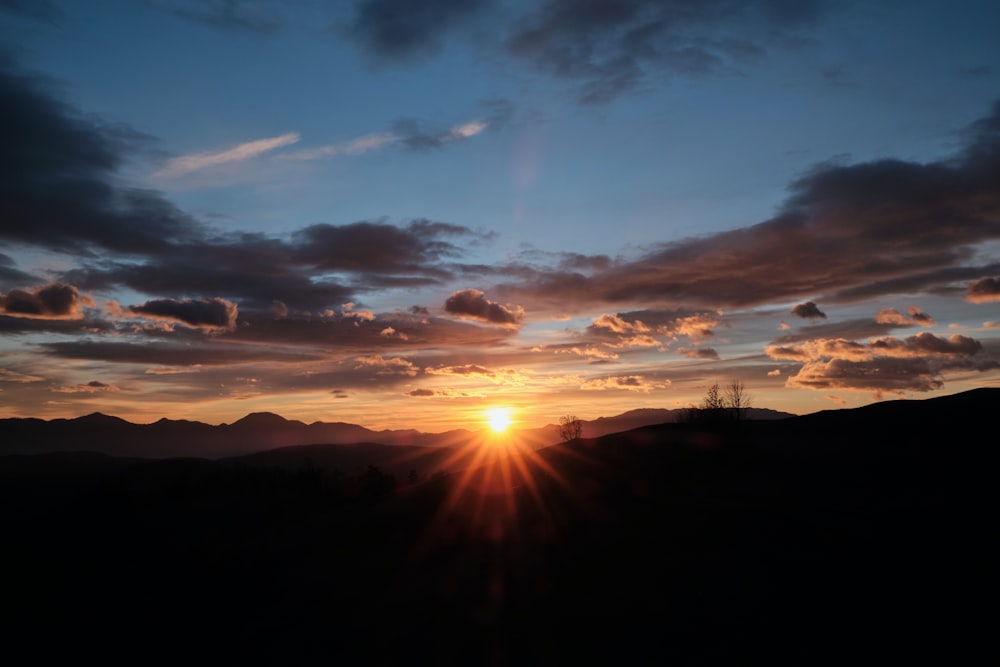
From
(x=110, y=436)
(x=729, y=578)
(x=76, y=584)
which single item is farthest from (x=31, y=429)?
(x=729, y=578)

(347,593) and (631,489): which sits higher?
(631,489)

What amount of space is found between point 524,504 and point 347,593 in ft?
21.9

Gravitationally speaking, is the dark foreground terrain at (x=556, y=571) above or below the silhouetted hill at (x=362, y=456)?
above

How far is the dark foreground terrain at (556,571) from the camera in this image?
1008 centimetres

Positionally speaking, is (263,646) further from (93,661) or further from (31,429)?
(31,429)

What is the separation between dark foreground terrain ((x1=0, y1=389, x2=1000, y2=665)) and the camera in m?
10.1

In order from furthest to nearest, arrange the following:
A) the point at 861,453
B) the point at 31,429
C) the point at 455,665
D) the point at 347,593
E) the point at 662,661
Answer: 1. the point at 31,429
2. the point at 861,453
3. the point at 347,593
4. the point at 455,665
5. the point at 662,661

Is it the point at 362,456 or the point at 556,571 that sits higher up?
the point at 556,571

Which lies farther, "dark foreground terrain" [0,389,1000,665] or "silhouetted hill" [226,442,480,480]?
"silhouetted hill" [226,442,480,480]

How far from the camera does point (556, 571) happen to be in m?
13.2

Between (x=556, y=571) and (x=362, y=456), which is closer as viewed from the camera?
(x=556, y=571)

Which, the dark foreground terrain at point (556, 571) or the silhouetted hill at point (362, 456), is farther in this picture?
the silhouetted hill at point (362, 456)

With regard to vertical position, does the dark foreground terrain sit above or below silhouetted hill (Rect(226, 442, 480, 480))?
above

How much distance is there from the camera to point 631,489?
19062 mm
